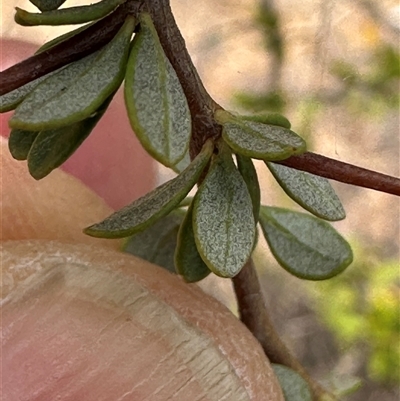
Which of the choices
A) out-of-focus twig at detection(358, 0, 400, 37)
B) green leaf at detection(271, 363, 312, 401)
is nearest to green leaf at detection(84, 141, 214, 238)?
green leaf at detection(271, 363, 312, 401)

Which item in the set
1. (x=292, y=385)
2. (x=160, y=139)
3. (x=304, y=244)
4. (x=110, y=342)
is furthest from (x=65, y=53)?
(x=292, y=385)

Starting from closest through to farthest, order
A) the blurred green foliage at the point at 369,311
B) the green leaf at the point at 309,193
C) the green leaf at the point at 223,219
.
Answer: the green leaf at the point at 223,219
the green leaf at the point at 309,193
the blurred green foliage at the point at 369,311

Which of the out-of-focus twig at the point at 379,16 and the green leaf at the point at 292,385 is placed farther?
the out-of-focus twig at the point at 379,16

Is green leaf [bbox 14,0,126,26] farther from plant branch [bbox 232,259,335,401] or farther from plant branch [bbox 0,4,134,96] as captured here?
plant branch [bbox 232,259,335,401]

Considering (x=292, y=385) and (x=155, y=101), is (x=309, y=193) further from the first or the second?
(x=292, y=385)

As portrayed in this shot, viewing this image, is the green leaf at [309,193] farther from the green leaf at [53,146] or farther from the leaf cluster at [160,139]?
the green leaf at [53,146]

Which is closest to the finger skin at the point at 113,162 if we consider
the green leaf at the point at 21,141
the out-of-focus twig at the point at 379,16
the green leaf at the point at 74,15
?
the green leaf at the point at 21,141

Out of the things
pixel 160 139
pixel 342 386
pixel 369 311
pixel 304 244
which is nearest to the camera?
pixel 160 139

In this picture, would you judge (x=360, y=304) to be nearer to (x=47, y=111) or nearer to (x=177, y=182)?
(x=177, y=182)
